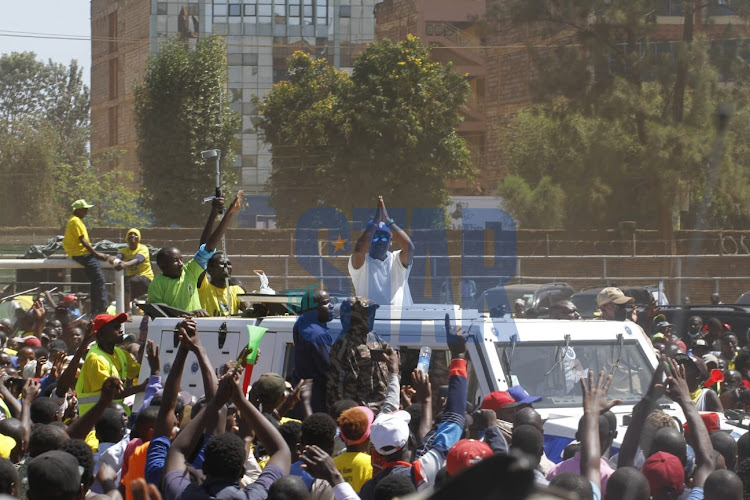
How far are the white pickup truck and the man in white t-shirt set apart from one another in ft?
0.84

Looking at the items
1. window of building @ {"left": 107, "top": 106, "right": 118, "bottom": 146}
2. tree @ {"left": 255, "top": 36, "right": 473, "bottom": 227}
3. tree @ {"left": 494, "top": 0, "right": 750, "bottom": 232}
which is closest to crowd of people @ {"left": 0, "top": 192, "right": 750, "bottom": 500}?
tree @ {"left": 494, "top": 0, "right": 750, "bottom": 232}

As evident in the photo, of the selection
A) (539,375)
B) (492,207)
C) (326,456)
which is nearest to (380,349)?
(539,375)

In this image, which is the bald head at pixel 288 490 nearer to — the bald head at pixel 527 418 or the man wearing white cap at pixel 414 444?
the man wearing white cap at pixel 414 444

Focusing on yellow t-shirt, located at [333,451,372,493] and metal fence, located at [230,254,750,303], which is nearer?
yellow t-shirt, located at [333,451,372,493]

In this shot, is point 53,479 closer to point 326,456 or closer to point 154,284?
point 326,456

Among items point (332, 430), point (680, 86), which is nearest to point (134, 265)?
point (332, 430)

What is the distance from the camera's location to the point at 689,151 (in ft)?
93.0

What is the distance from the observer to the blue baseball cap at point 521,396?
6.14 metres

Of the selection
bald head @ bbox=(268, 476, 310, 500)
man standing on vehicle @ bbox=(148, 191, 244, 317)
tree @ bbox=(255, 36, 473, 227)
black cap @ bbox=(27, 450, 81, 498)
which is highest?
tree @ bbox=(255, 36, 473, 227)

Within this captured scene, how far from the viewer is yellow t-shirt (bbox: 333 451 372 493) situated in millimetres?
4664

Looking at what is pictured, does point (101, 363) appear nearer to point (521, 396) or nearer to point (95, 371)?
point (95, 371)

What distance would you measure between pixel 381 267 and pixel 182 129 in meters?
34.7

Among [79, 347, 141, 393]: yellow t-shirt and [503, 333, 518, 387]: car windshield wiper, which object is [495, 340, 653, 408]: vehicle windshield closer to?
[503, 333, 518, 387]: car windshield wiper

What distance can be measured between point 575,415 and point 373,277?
1.89m
